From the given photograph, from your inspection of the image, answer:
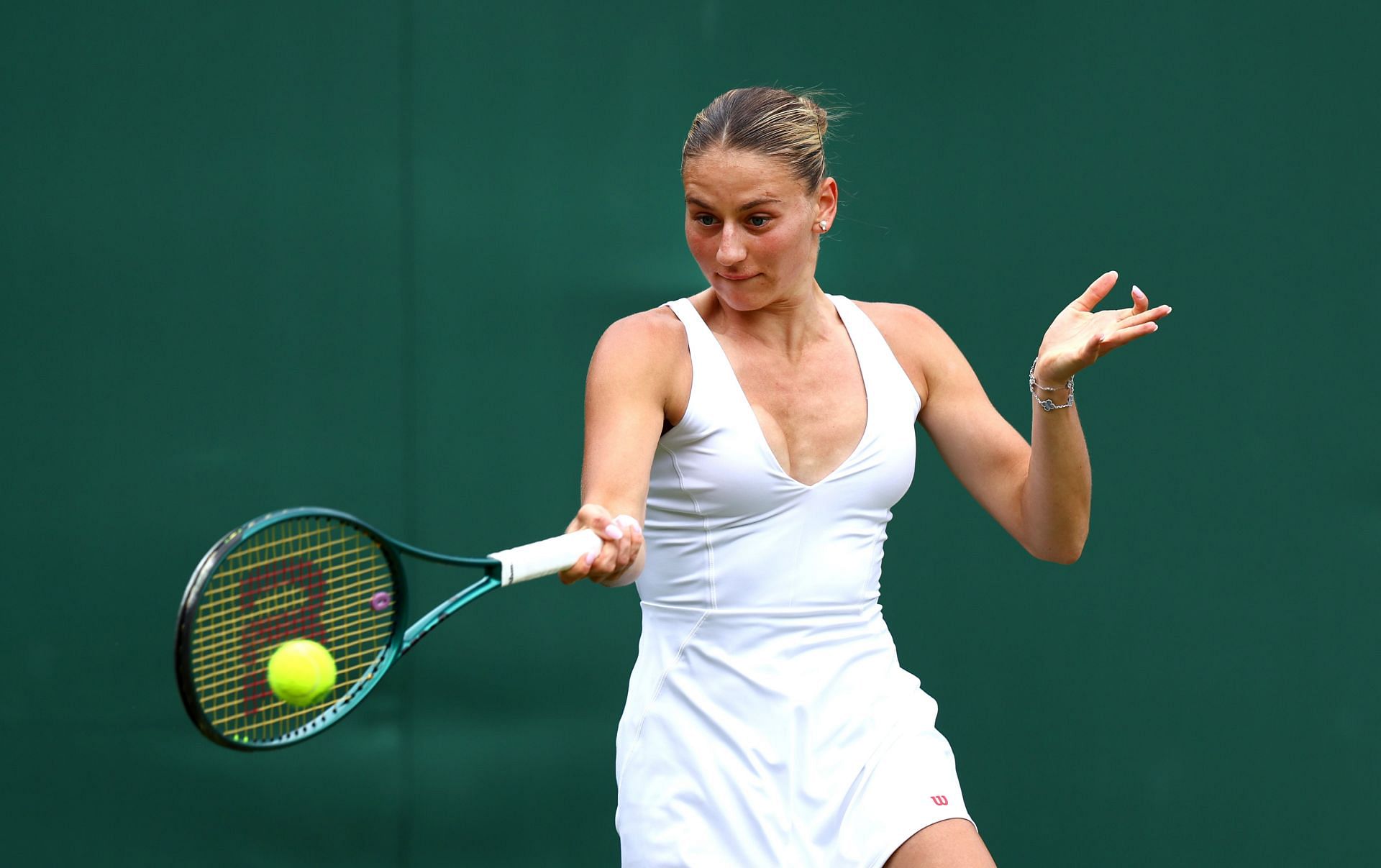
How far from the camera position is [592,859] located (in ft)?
10.2

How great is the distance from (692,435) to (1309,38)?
69.9 inches

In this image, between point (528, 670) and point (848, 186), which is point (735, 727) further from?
point (848, 186)

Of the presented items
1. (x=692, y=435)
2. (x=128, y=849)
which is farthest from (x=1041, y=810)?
(x=128, y=849)

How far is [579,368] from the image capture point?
3070 mm

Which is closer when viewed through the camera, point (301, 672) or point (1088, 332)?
point (301, 672)

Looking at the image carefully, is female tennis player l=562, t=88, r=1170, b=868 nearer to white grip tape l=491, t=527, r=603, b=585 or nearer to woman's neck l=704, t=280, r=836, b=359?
woman's neck l=704, t=280, r=836, b=359

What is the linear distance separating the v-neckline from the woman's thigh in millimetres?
490

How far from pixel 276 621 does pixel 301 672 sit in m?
0.49

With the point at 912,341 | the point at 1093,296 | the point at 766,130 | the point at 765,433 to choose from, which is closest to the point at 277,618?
the point at 765,433

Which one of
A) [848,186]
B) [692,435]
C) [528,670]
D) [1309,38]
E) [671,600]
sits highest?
[1309,38]

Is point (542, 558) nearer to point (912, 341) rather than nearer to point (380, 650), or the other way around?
→ point (380, 650)

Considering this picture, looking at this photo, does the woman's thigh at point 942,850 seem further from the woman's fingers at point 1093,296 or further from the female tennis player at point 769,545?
the woman's fingers at point 1093,296

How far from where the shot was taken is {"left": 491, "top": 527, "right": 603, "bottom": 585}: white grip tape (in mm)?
1790

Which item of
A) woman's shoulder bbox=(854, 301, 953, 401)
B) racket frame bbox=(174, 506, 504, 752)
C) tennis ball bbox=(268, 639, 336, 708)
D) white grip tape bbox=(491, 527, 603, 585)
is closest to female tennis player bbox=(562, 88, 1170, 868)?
woman's shoulder bbox=(854, 301, 953, 401)
